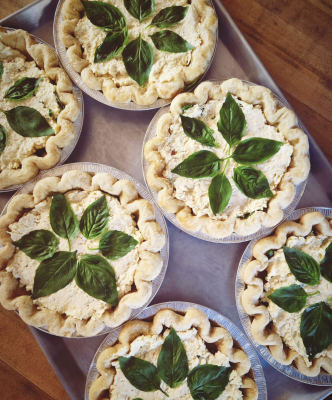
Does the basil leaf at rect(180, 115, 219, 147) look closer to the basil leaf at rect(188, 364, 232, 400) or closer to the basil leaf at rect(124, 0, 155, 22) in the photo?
the basil leaf at rect(124, 0, 155, 22)

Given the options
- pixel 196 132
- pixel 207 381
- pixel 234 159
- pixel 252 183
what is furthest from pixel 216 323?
pixel 196 132

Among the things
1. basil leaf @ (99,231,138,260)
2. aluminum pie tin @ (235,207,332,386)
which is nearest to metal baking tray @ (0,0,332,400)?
aluminum pie tin @ (235,207,332,386)

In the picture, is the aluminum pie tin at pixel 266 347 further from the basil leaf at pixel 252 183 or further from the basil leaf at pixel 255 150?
the basil leaf at pixel 255 150

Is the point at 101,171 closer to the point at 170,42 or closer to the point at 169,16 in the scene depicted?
the point at 170,42

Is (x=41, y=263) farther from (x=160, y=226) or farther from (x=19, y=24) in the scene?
(x=19, y=24)

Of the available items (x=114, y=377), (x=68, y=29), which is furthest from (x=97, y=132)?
(x=114, y=377)

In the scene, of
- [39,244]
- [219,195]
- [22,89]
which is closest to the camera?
[219,195]
